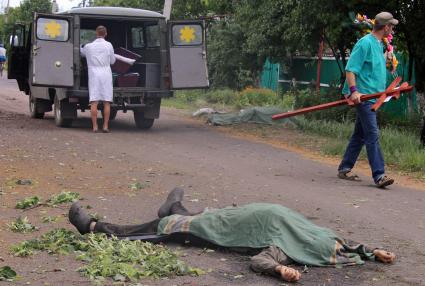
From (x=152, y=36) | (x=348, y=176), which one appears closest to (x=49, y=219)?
(x=348, y=176)

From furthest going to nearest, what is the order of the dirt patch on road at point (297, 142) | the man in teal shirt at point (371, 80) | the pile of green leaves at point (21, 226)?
the dirt patch on road at point (297, 142), the man in teal shirt at point (371, 80), the pile of green leaves at point (21, 226)

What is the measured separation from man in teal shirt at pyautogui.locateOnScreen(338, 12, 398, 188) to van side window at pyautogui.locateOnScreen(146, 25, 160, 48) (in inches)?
278

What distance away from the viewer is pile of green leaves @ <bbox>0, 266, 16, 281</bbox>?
4.88 m

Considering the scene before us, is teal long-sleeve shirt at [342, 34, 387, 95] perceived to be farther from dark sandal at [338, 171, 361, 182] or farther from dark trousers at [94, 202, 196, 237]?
dark trousers at [94, 202, 196, 237]

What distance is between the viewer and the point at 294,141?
13.8 meters

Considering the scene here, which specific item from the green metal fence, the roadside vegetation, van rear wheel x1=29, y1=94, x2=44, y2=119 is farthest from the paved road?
the green metal fence

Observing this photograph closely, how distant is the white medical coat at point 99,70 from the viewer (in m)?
13.7

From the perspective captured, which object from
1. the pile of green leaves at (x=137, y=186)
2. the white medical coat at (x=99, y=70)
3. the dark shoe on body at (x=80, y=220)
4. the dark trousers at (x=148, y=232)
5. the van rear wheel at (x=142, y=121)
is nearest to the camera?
the dark trousers at (x=148, y=232)

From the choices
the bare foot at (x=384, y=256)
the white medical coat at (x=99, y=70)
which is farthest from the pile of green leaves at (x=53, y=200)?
the white medical coat at (x=99, y=70)

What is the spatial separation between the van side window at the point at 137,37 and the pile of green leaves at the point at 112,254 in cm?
1051

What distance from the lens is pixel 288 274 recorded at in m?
4.89

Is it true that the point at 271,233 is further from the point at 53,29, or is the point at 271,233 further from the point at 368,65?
the point at 53,29

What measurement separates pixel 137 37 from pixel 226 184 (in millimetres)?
8200

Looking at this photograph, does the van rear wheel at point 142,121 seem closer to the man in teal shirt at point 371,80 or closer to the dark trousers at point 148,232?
the man in teal shirt at point 371,80
